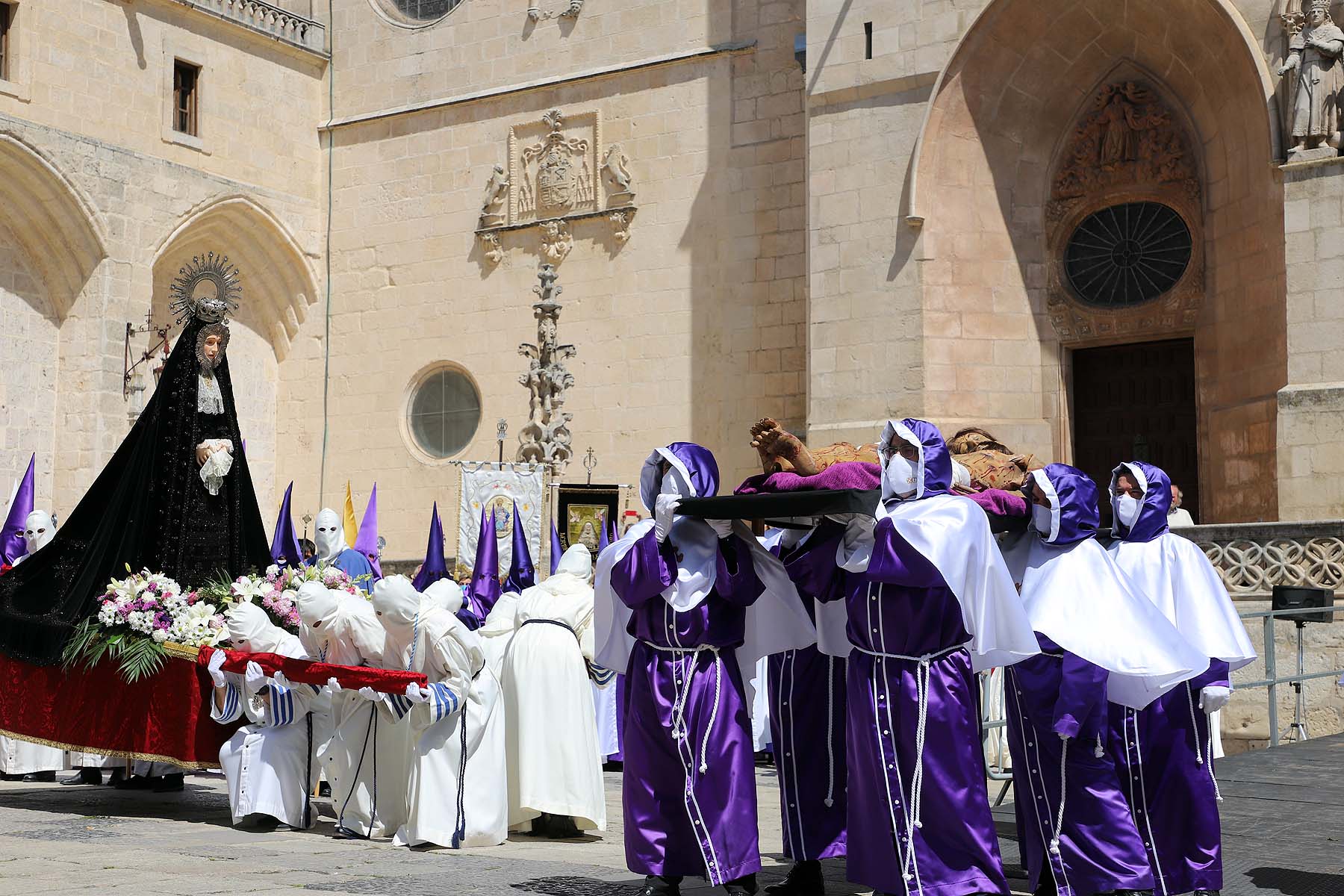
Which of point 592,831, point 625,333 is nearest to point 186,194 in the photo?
point 625,333

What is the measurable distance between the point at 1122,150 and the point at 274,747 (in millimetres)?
12869

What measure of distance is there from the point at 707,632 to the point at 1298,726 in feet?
22.2

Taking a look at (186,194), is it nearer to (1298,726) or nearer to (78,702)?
(78,702)

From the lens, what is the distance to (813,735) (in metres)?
6.24

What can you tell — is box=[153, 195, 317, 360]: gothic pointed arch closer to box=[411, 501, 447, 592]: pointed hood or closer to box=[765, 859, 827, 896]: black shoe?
box=[411, 501, 447, 592]: pointed hood

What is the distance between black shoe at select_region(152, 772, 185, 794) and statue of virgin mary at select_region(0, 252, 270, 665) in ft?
3.31

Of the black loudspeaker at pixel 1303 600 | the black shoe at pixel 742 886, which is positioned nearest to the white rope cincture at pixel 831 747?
the black shoe at pixel 742 886

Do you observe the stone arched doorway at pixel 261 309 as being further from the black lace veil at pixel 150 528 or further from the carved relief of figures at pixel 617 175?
the black lace veil at pixel 150 528

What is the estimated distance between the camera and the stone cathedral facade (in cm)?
1658

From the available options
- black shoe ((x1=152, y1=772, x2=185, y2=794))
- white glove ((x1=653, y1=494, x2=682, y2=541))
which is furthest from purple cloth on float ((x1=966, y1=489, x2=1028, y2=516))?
black shoe ((x1=152, y1=772, x2=185, y2=794))

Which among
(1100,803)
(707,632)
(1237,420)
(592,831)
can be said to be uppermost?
(1237,420)

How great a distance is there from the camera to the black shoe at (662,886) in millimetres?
5918

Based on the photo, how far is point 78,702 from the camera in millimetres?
8508

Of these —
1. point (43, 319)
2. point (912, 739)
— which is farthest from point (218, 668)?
point (43, 319)
